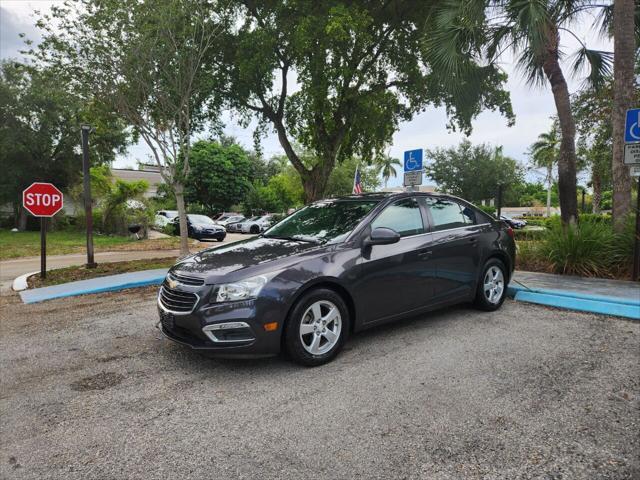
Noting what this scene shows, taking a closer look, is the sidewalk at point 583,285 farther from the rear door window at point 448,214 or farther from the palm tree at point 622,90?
the rear door window at point 448,214

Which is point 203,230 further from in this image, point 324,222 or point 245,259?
point 245,259

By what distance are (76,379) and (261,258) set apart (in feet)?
6.21

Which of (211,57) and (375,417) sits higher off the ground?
(211,57)

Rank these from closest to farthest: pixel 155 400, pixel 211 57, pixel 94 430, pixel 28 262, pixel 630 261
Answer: pixel 94 430, pixel 155 400, pixel 630 261, pixel 28 262, pixel 211 57

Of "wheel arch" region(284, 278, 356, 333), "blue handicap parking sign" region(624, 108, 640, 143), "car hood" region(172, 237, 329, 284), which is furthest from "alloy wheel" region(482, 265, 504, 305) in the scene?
"blue handicap parking sign" region(624, 108, 640, 143)

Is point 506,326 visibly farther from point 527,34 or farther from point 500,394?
point 527,34

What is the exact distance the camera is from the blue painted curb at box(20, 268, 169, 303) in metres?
7.24

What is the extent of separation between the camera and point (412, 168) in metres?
8.99

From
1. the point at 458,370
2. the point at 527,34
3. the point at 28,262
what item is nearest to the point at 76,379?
the point at 458,370

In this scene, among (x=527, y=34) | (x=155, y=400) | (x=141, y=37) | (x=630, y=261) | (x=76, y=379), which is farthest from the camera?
(x=141, y=37)

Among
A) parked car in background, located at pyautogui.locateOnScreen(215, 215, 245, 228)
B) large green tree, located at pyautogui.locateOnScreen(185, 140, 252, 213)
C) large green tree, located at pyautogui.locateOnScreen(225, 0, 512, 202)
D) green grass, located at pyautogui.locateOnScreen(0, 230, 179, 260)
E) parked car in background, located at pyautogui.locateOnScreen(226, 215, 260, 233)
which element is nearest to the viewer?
large green tree, located at pyautogui.locateOnScreen(225, 0, 512, 202)

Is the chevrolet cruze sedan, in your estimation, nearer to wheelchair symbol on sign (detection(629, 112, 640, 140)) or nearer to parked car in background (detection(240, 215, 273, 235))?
wheelchair symbol on sign (detection(629, 112, 640, 140))

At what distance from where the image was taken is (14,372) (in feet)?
12.8

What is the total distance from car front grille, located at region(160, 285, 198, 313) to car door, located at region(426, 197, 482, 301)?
2655 millimetres
